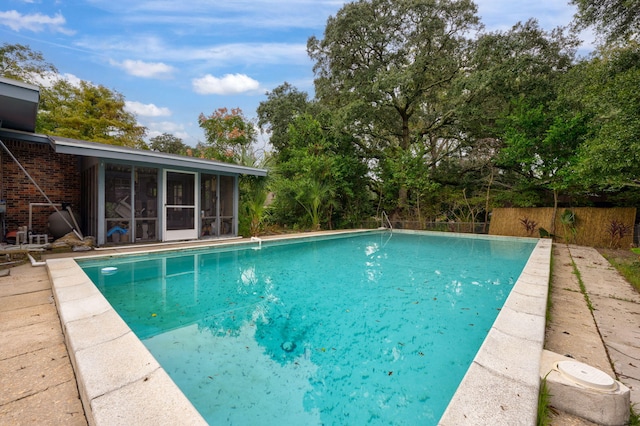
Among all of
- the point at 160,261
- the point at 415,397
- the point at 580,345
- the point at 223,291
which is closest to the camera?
the point at 415,397

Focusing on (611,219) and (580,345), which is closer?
(580,345)

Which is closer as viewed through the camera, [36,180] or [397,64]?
[36,180]

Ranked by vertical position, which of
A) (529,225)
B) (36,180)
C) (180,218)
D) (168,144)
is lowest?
(529,225)

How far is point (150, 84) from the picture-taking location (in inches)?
572

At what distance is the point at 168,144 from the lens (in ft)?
78.1

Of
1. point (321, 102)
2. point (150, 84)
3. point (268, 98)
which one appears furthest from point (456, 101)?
point (150, 84)

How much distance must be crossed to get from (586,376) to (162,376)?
229cm

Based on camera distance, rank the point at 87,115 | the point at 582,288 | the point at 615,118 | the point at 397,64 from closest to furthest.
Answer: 1. the point at 582,288
2. the point at 615,118
3. the point at 397,64
4. the point at 87,115

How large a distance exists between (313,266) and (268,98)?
11.4m

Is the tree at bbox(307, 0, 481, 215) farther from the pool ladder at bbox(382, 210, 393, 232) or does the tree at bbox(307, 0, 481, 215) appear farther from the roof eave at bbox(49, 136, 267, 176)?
the roof eave at bbox(49, 136, 267, 176)

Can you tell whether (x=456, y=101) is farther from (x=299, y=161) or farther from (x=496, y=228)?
(x=299, y=161)

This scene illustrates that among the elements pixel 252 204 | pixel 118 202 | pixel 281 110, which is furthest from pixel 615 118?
pixel 281 110

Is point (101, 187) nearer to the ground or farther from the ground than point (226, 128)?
nearer to the ground

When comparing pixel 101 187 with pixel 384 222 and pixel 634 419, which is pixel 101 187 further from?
pixel 384 222
